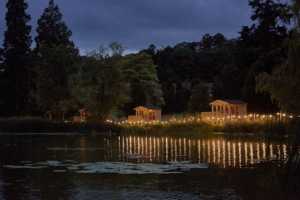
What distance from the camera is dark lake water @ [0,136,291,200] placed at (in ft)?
54.0

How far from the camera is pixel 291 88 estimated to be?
1577 centimetres

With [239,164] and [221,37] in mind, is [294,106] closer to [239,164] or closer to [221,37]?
[239,164]

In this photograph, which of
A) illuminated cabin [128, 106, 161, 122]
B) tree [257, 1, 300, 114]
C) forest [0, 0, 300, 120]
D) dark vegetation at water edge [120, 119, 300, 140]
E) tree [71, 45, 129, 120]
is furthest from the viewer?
illuminated cabin [128, 106, 161, 122]

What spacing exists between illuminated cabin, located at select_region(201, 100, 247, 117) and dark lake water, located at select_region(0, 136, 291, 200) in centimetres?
2908

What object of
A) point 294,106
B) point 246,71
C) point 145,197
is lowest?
point 145,197

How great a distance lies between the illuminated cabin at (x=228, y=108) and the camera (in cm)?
5944

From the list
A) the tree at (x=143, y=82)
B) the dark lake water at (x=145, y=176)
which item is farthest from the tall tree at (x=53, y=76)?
the dark lake water at (x=145, y=176)

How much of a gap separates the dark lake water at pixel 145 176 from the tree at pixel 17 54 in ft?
161

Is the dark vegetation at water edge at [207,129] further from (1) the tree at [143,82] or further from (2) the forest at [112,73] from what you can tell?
(1) the tree at [143,82]

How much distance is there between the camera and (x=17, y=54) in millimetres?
80625

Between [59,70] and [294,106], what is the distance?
193ft

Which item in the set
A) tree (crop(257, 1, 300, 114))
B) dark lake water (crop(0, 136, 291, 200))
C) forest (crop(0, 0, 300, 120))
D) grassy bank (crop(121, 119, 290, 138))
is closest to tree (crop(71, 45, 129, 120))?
forest (crop(0, 0, 300, 120))

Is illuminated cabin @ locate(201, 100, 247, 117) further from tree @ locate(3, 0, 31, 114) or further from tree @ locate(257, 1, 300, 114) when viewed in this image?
tree @ locate(257, 1, 300, 114)

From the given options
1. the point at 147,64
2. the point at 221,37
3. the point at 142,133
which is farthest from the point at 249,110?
the point at 221,37
